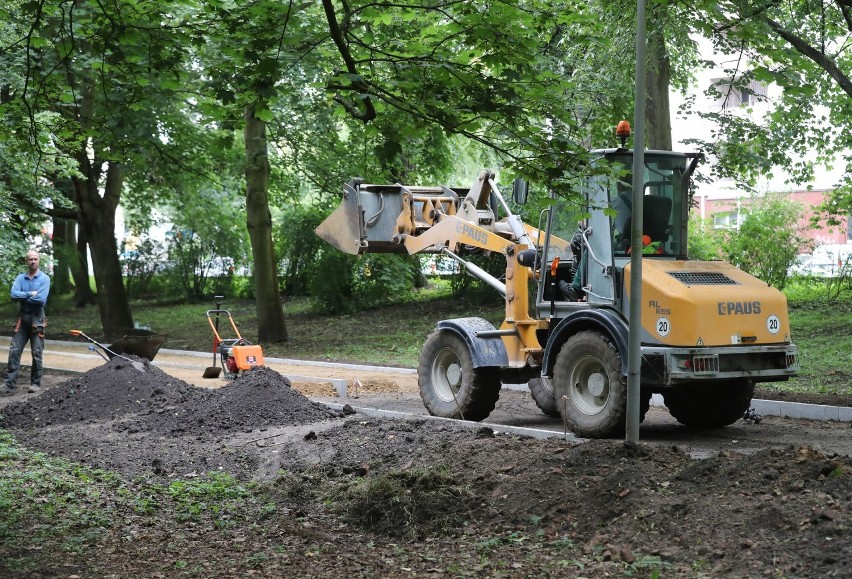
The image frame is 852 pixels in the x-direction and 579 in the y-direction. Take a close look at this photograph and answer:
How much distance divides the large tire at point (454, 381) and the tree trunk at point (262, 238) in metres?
10.2

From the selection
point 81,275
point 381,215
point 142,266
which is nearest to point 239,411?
point 381,215

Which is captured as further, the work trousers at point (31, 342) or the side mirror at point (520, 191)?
the work trousers at point (31, 342)

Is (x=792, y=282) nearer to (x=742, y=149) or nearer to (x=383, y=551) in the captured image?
(x=742, y=149)

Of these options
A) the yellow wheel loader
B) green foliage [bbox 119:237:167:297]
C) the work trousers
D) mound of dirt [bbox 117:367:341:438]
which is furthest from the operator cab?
green foliage [bbox 119:237:167:297]

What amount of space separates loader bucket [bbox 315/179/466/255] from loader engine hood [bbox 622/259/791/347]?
138 inches

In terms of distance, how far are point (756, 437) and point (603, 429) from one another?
1.63 m

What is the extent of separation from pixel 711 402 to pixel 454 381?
114 inches

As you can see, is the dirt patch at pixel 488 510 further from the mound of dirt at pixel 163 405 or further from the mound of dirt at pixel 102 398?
the mound of dirt at pixel 102 398

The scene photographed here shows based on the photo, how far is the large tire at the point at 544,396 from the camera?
12.5m

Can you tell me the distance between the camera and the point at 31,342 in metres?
15.1

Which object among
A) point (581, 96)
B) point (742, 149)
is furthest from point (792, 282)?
point (581, 96)

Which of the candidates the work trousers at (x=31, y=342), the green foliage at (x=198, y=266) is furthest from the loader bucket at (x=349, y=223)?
the green foliage at (x=198, y=266)

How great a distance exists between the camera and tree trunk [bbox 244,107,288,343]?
21.5m

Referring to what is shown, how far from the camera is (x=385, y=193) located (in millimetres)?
13273
